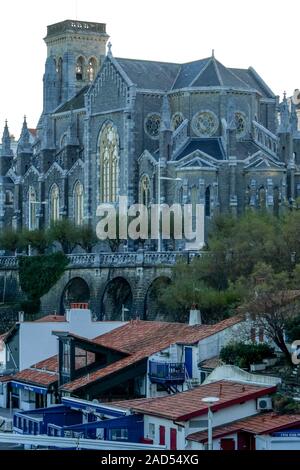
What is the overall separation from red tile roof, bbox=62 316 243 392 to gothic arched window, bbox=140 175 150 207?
48383 millimetres

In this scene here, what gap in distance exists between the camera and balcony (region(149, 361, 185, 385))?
4822 cm

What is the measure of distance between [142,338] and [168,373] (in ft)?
22.7

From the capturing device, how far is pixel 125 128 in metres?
111

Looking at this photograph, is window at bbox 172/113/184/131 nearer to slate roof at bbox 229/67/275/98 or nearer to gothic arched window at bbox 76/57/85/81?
slate roof at bbox 229/67/275/98

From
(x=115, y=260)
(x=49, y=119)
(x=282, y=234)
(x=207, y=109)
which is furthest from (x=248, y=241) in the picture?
(x=49, y=119)

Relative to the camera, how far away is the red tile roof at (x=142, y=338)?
163 feet

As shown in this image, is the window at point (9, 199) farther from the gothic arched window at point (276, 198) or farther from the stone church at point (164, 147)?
the gothic arched window at point (276, 198)

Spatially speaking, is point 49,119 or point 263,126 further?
point 49,119

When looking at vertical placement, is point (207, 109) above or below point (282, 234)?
above

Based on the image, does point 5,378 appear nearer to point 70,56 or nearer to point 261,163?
point 261,163

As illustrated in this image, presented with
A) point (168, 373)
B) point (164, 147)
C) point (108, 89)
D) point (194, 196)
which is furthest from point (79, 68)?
point (168, 373)

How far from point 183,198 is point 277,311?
55007 mm

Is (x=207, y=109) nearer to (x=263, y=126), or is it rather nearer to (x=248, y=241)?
(x=263, y=126)

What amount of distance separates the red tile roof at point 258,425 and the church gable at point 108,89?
73.6 meters
